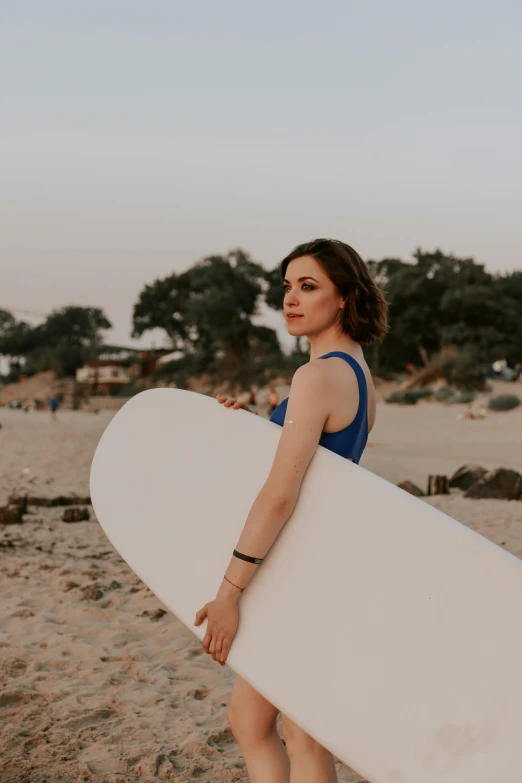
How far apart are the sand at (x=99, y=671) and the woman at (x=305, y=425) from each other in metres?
1.06

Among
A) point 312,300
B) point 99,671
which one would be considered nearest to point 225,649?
point 312,300

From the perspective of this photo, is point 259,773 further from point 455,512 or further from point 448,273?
point 448,273

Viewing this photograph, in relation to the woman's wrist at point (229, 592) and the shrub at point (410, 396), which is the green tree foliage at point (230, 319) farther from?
the woman's wrist at point (229, 592)

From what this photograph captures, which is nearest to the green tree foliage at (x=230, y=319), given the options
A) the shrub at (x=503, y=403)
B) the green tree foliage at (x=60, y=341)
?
the shrub at (x=503, y=403)

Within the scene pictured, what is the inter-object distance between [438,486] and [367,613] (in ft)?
22.1

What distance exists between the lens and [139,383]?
42812mm

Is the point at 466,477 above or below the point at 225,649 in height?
below

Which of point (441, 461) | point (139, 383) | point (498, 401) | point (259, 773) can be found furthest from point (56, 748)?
point (139, 383)

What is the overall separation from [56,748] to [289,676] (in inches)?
61.5

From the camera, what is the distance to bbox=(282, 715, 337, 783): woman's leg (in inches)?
65.1

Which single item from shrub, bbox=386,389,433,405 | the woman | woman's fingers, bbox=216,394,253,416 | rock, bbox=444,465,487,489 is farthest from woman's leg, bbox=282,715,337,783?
shrub, bbox=386,389,433,405

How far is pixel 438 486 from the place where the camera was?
8.15m

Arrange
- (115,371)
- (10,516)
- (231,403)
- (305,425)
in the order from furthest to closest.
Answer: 1. (115,371)
2. (10,516)
3. (231,403)
4. (305,425)

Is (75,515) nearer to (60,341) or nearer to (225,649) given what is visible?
(225,649)
